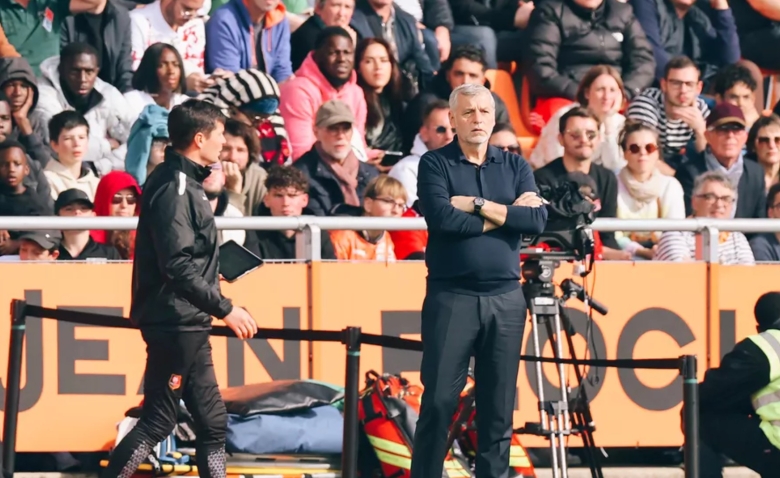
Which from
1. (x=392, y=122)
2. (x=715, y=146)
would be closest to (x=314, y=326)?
(x=392, y=122)

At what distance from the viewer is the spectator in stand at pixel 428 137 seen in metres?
11.6

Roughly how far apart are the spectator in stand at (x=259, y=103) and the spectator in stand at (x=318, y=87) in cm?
19

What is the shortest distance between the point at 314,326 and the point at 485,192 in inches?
98.3

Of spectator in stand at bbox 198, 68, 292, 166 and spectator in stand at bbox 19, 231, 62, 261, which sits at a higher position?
spectator in stand at bbox 198, 68, 292, 166

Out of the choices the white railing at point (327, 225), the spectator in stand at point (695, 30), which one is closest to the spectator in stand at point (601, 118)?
the spectator in stand at point (695, 30)

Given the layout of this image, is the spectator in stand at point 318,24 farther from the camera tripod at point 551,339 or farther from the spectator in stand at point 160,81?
the camera tripod at point 551,339

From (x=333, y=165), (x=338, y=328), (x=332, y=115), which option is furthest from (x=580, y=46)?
(x=338, y=328)

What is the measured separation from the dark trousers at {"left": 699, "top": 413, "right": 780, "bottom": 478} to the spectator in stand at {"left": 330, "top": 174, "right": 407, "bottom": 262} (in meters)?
2.12

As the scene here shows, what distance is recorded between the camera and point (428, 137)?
1193 cm

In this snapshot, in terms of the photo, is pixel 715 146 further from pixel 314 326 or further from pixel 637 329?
pixel 314 326

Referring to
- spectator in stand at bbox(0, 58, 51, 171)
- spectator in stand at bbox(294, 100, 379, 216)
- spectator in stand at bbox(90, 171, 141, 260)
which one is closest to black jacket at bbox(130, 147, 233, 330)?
spectator in stand at bbox(90, 171, 141, 260)

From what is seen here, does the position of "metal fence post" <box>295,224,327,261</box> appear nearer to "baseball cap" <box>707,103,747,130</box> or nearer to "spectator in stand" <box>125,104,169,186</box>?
"spectator in stand" <box>125,104,169,186</box>

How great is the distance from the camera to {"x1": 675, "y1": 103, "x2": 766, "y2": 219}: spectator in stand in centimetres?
1205

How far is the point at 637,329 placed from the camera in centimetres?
966
